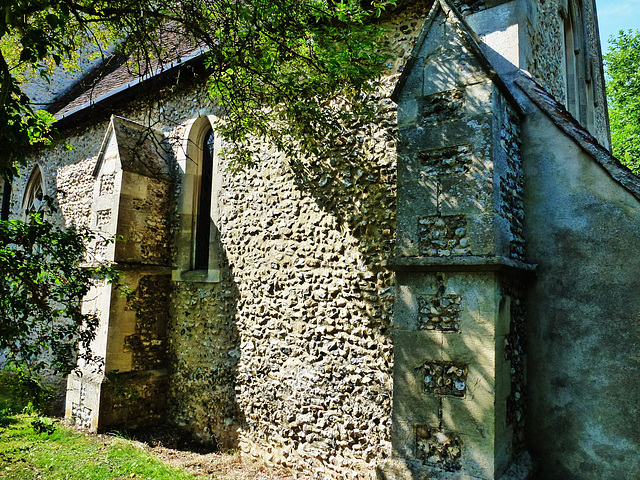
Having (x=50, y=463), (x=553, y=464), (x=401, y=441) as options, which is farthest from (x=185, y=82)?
(x=553, y=464)

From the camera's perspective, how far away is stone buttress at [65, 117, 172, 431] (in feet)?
22.3

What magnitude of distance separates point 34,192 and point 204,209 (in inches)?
303

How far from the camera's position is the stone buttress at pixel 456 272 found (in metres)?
3.19

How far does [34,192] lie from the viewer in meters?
12.2

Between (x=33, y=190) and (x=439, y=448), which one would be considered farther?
(x=33, y=190)

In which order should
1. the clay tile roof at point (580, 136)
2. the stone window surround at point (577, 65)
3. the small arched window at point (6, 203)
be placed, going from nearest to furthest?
the clay tile roof at point (580, 136), the stone window surround at point (577, 65), the small arched window at point (6, 203)

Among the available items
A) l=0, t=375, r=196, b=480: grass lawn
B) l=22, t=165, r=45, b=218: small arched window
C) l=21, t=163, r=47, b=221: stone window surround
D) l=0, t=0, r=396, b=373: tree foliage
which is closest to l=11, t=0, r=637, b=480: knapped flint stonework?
l=0, t=375, r=196, b=480: grass lawn

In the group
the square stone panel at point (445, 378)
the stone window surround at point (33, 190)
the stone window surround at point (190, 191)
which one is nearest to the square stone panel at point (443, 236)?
the square stone panel at point (445, 378)

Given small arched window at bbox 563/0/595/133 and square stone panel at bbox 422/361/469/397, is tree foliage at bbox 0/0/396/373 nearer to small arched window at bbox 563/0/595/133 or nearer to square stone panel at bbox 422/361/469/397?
square stone panel at bbox 422/361/469/397

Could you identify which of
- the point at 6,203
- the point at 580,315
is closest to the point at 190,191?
the point at 580,315

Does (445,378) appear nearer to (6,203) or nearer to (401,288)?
(401,288)

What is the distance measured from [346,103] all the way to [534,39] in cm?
231

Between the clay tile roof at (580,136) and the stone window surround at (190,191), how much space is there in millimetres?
4849

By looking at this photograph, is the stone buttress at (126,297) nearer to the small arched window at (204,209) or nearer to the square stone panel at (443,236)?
the small arched window at (204,209)
